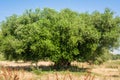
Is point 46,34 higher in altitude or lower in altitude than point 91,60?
higher

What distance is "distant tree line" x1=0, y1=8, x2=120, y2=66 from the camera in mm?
40125

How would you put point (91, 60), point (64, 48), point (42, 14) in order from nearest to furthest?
point (64, 48), point (42, 14), point (91, 60)

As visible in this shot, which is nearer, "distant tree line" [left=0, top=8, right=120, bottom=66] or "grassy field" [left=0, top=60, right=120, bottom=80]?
"grassy field" [left=0, top=60, right=120, bottom=80]

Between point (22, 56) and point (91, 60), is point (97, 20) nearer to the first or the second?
point (91, 60)

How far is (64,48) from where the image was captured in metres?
40.1

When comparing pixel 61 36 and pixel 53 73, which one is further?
pixel 61 36

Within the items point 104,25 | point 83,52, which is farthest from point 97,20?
point 83,52

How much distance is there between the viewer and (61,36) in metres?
40.2

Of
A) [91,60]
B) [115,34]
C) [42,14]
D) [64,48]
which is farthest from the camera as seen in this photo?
[91,60]

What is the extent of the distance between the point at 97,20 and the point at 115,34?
355 cm

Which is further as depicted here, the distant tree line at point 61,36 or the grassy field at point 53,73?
the distant tree line at point 61,36

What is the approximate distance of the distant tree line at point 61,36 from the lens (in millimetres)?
40125

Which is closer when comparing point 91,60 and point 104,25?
point 104,25

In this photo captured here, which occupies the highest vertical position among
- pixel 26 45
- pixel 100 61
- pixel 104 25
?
pixel 104 25
